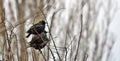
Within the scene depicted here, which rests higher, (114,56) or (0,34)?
(0,34)

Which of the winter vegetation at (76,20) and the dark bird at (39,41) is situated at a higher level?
the dark bird at (39,41)

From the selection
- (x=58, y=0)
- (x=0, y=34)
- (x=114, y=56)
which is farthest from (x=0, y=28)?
(x=114, y=56)

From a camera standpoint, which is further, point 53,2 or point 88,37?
point 88,37

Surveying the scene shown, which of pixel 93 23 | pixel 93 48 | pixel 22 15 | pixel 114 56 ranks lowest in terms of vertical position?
pixel 114 56

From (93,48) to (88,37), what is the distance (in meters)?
0.08

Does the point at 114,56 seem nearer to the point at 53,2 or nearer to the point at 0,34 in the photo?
the point at 53,2

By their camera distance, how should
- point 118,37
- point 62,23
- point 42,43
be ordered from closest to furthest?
1. point 42,43
2. point 62,23
3. point 118,37

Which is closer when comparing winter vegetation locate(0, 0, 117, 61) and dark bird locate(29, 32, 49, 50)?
dark bird locate(29, 32, 49, 50)

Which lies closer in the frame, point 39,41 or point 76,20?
point 39,41

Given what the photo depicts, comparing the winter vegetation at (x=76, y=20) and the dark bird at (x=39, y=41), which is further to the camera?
the winter vegetation at (x=76, y=20)

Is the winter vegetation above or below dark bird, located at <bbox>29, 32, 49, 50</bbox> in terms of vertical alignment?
below

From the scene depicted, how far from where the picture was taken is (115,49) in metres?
2.20

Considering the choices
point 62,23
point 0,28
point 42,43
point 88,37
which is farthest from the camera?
point 88,37

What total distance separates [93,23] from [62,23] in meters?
0.31
